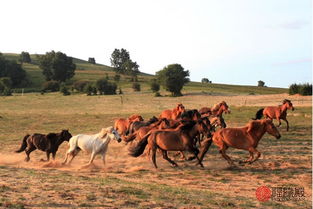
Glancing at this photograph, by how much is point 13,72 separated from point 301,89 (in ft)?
221

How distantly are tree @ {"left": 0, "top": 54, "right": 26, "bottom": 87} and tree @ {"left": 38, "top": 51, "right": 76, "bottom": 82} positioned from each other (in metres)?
5.57

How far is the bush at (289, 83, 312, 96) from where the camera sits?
167 ft

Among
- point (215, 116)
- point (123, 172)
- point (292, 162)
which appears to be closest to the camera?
point (123, 172)

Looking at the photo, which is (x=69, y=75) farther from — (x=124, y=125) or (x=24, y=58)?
(x=124, y=125)

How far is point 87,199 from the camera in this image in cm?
699

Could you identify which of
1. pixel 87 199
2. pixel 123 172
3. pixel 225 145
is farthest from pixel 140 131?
pixel 87 199

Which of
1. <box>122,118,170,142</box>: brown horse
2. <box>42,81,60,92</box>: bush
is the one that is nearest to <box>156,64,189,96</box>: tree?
<box>42,81,60,92</box>: bush

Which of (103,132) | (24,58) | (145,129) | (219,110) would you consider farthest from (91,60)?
(103,132)

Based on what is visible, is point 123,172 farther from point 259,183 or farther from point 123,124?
point 123,124

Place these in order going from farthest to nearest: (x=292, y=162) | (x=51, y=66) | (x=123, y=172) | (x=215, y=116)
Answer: (x=51, y=66) < (x=215, y=116) < (x=292, y=162) < (x=123, y=172)

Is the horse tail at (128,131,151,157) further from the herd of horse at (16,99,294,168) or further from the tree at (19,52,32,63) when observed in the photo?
the tree at (19,52,32,63)

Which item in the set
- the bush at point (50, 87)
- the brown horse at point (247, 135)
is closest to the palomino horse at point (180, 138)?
the brown horse at point (247, 135)

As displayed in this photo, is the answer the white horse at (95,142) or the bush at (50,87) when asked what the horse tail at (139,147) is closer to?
the white horse at (95,142)

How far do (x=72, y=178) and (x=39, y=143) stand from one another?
163 inches
